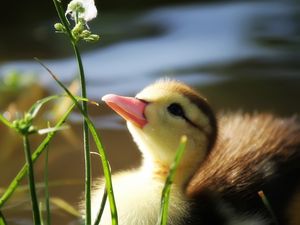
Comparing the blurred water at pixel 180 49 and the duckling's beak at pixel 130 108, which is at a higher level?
the duckling's beak at pixel 130 108

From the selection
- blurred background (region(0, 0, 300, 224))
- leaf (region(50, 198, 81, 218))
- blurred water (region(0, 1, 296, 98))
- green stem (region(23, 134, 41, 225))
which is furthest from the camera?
blurred water (region(0, 1, 296, 98))

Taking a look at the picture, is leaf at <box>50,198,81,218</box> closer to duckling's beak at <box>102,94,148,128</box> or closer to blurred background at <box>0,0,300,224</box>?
blurred background at <box>0,0,300,224</box>

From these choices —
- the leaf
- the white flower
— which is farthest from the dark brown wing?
the white flower

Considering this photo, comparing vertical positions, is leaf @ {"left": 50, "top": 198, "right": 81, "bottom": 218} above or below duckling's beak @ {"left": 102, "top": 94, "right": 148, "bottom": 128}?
below

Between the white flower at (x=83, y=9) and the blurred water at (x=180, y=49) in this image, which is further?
the blurred water at (x=180, y=49)

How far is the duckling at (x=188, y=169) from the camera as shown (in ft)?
5.10

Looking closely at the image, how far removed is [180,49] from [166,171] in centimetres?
127

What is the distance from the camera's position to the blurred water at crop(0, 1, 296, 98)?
2688 mm

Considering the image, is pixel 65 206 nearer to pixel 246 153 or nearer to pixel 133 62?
pixel 246 153

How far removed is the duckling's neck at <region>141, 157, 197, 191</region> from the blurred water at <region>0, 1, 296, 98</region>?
896 millimetres

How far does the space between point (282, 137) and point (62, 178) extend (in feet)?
2.00

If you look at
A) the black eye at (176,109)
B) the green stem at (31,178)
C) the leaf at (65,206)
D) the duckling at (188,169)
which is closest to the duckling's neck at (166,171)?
the duckling at (188,169)

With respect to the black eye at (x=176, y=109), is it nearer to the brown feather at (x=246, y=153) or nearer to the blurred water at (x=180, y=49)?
the brown feather at (x=246, y=153)

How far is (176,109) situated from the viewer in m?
1.65
